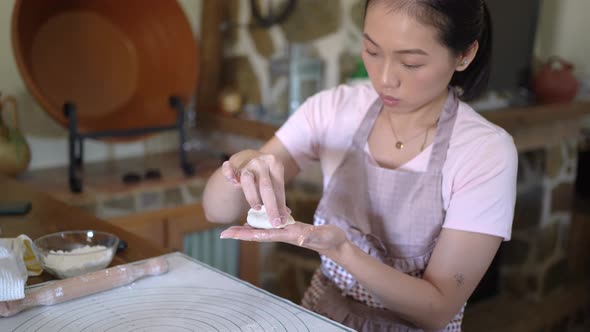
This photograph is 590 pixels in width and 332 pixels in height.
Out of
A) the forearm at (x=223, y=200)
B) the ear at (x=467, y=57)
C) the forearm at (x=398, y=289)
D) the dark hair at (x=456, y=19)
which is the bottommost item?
the forearm at (x=398, y=289)

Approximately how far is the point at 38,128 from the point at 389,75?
4.98ft

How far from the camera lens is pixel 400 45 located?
1.05 m

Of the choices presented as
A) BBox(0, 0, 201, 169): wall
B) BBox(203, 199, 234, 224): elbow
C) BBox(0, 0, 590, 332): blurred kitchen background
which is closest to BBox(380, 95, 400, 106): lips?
BBox(203, 199, 234, 224): elbow

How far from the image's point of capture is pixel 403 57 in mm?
1060

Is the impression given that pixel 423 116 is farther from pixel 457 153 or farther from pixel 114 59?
pixel 114 59

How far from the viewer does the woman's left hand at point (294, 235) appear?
2.83 feet

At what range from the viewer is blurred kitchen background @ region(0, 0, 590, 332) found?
2.02m

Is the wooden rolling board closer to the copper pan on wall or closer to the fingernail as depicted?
the fingernail

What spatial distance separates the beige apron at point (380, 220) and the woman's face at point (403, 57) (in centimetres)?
12

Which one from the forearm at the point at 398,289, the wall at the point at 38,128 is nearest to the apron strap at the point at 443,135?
the forearm at the point at 398,289

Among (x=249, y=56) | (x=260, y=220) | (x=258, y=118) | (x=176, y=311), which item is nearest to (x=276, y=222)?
(x=260, y=220)

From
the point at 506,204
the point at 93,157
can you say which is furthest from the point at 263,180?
the point at 93,157

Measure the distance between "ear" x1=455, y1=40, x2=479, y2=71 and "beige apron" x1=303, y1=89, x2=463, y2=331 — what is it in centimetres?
9

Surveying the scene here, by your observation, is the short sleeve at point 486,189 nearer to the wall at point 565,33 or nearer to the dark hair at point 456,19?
the dark hair at point 456,19
